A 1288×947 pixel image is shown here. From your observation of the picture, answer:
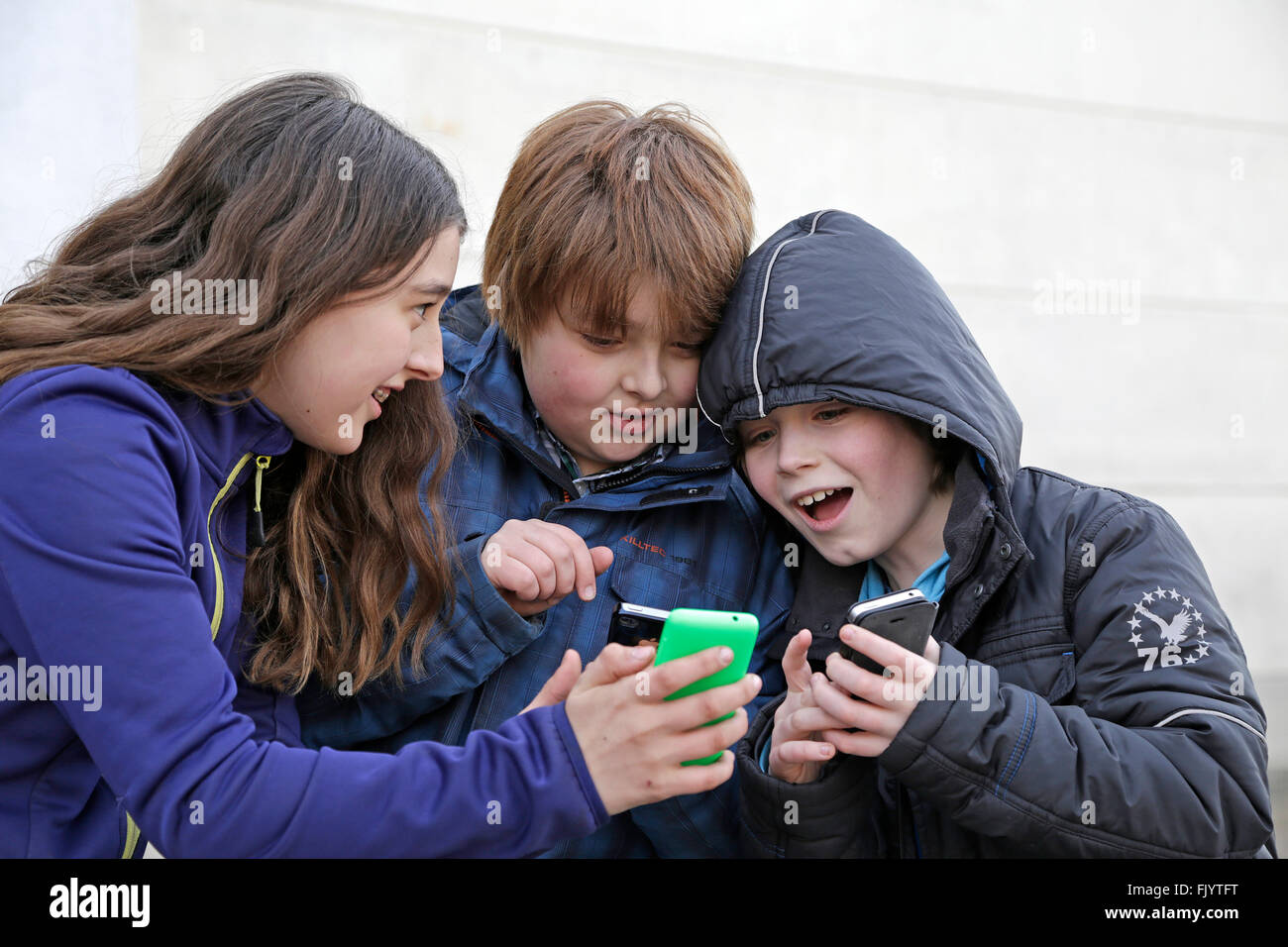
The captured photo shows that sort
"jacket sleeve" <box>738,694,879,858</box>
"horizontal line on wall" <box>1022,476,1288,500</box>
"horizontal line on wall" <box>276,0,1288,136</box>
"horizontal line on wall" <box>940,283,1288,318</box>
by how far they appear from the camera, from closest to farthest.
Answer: "jacket sleeve" <box>738,694,879,858</box>, "horizontal line on wall" <box>276,0,1288,136</box>, "horizontal line on wall" <box>940,283,1288,318</box>, "horizontal line on wall" <box>1022,476,1288,500</box>

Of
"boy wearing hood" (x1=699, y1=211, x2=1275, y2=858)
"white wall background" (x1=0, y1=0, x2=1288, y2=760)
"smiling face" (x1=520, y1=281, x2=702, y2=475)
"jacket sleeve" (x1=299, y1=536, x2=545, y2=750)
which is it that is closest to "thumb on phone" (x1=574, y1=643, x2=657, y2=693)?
"boy wearing hood" (x1=699, y1=211, x2=1275, y2=858)

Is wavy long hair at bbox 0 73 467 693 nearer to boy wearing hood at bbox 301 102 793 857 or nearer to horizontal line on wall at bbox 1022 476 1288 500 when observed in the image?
boy wearing hood at bbox 301 102 793 857

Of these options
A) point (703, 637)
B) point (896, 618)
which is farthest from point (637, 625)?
point (896, 618)

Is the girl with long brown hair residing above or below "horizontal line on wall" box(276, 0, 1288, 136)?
below

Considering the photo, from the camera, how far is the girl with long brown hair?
1190 millimetres

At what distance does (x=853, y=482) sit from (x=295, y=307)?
35.0 inches

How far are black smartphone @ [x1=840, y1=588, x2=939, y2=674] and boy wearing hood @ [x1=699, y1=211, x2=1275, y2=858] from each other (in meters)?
0.02

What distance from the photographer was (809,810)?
156 cm

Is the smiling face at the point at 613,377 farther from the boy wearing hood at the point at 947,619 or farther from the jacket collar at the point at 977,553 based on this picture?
the jacket collar at the point at 977,553

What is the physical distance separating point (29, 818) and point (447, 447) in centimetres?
81

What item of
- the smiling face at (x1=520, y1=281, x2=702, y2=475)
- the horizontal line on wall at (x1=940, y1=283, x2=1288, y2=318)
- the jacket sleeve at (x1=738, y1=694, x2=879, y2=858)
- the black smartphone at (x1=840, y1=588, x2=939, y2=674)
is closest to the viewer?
the black smartphone at (x1=840, y1=588, x2=939, y2=674)

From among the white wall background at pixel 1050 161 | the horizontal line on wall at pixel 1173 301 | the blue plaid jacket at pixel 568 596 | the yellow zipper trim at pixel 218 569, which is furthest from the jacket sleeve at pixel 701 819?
the horizontal line on wall at pixel 1173 301

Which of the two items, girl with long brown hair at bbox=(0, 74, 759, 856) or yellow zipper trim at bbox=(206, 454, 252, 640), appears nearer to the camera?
girl with long brown hair at bbox=(0, 74, 759, 856)

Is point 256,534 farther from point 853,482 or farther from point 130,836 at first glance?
point 853,482
